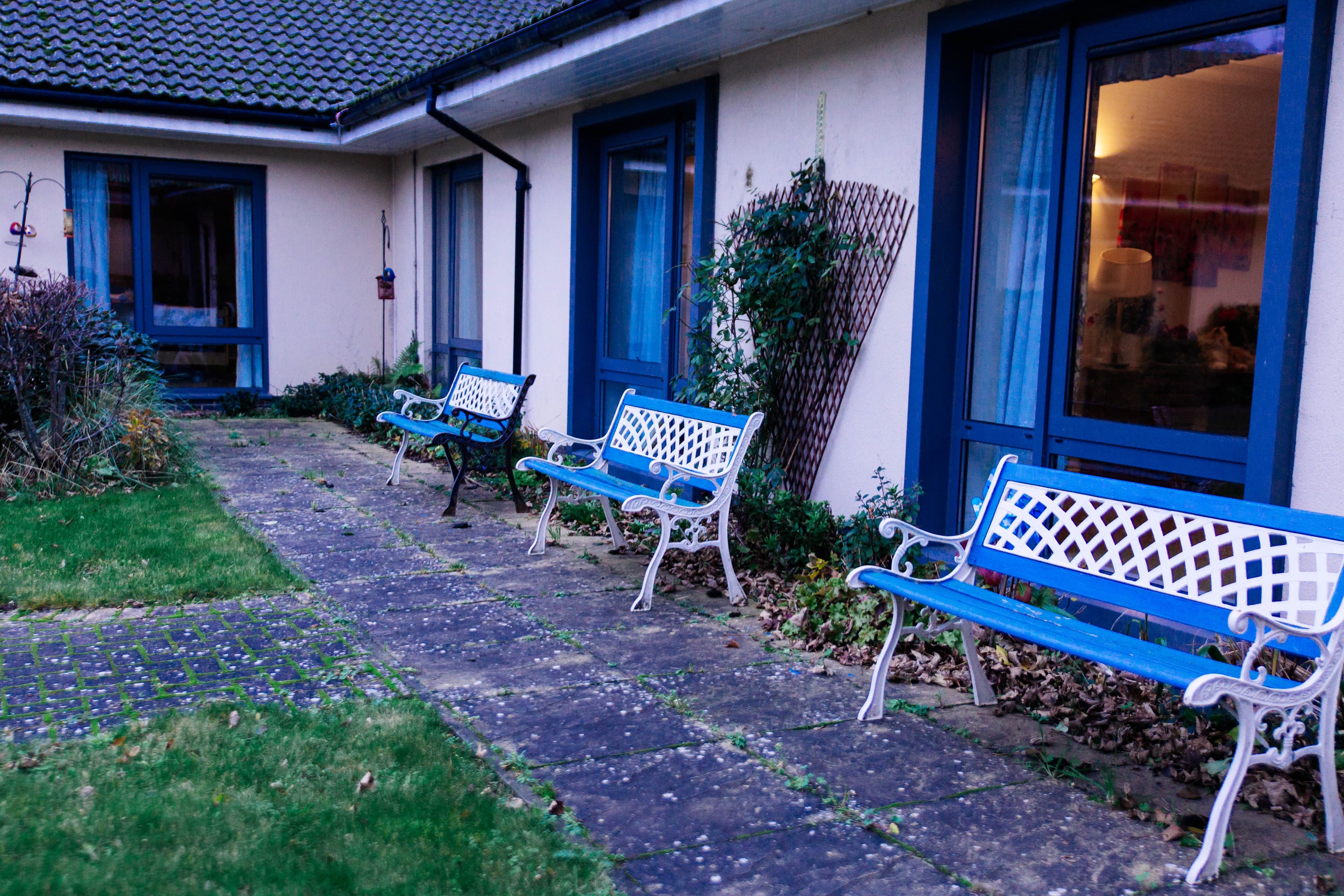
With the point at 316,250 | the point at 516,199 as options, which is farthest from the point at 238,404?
the point at 516,199

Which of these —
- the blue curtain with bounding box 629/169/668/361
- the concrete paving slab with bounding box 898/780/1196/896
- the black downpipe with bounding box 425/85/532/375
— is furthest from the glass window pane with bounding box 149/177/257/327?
the concrete paving slab with bounding box 898/780/1196/896

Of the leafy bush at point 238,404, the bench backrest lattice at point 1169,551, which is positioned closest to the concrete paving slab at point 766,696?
the bench backrest lattice at point 1169,551

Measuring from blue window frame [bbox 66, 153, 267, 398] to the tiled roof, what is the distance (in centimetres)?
93

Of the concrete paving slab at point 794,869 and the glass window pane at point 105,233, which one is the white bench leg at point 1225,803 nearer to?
the concrete paving slab at point 794,869

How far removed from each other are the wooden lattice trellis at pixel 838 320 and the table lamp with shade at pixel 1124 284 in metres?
1.06

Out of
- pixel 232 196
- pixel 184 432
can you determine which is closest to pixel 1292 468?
pixel 184 432

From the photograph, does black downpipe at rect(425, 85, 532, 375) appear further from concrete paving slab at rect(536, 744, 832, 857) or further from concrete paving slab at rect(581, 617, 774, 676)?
concrete paving slab at rect(536, 744, 832, 857)

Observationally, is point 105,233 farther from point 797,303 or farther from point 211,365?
point 797,303

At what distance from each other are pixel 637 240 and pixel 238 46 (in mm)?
6961

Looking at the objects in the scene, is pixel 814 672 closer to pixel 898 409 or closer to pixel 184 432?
pixel 898 409

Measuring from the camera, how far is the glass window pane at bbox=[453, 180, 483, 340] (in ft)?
36.8

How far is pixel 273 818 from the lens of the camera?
3.03 metres

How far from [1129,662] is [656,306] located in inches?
218

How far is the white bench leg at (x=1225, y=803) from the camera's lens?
2.85m
